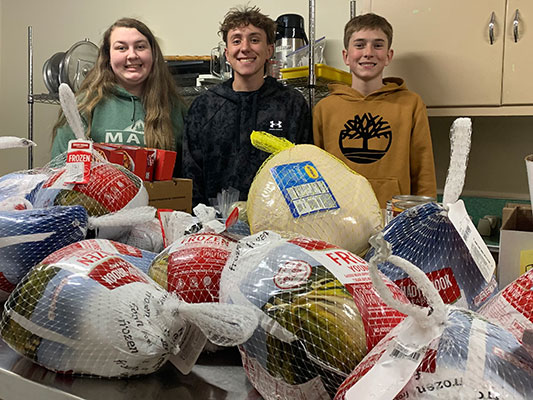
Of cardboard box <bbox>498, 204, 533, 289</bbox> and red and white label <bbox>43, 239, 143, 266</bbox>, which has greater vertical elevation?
red and white label <bbox>43, 239, 143, 266</bbox>

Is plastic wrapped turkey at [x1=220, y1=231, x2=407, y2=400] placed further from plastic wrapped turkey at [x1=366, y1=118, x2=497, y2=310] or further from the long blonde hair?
the long blonde hair

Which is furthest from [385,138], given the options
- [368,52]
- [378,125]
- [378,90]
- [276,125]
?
[276,125]

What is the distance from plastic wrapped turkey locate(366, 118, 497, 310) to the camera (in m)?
0.59

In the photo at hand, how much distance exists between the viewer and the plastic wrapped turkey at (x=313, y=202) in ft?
2.39

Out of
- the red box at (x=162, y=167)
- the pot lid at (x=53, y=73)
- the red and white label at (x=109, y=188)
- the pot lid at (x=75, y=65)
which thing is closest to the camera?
the red and white label at (x=109, y=188)

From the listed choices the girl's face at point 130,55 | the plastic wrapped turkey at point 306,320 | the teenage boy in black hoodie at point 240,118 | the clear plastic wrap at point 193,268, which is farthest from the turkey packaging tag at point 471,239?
the girl's face at point 130,55

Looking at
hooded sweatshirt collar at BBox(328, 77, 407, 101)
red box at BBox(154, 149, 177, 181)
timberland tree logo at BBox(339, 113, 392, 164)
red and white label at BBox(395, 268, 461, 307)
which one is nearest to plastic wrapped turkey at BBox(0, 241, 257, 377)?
red and white label at BBox(395, 268, 461, 307)

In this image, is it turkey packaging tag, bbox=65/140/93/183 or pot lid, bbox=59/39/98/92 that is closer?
turkey packaging tag, bbox=65/140/93/183

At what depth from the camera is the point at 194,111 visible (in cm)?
246

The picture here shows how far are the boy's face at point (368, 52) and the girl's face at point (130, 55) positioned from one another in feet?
3.12

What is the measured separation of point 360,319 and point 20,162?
4846 mm

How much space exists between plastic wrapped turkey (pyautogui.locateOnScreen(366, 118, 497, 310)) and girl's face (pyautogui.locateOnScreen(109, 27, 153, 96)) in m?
2.05

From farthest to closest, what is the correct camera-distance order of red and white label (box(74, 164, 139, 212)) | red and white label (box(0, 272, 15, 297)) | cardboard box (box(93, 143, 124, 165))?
cardboard box (box(93, 143, 124, 165))
red and white label (box(74, 164, 139, 212))
red and white label (box(0, 272, 15, 297))

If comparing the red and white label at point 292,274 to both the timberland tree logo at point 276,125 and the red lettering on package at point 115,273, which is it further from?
the timberland tree logo at point 276,125
